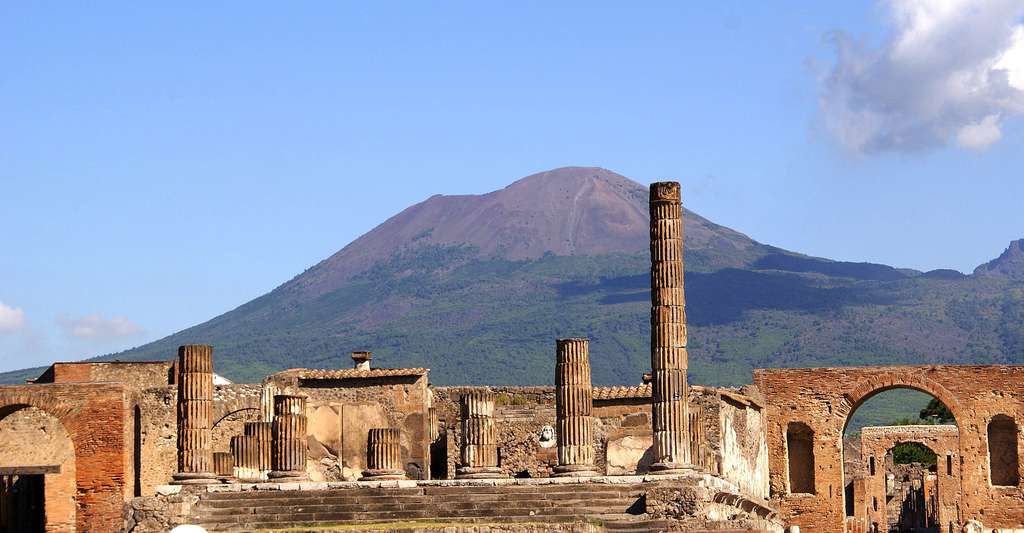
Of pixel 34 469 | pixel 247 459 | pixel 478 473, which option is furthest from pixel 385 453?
pixel 34 469

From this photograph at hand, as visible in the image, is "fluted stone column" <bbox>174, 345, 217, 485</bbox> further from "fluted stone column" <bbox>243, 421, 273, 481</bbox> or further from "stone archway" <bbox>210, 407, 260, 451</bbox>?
"stone archway" <bbox>210, 407, 260, 451</bbox>

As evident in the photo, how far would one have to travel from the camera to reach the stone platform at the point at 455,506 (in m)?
37.2

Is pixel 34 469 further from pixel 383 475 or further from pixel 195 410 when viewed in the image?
pixel 383 475

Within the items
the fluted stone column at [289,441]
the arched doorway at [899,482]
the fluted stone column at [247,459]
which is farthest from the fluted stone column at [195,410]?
the arched doorway at [899,482]

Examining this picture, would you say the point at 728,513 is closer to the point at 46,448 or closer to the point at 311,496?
the point at 311,496

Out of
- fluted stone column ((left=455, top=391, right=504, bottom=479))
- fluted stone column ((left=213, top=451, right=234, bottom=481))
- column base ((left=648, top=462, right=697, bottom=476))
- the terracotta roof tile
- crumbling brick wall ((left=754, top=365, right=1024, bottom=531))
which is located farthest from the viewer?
crumbling brick wall ((left=754, top=365, right=1024, bottom=531))

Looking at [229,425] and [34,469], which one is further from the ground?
[229,425]

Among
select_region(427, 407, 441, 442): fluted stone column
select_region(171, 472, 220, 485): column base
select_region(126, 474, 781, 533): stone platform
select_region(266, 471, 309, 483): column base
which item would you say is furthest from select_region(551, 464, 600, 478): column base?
select_region(427, 407, 441, 442): fluted stone column

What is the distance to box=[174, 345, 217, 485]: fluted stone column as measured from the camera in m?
42.3

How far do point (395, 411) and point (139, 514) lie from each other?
34.6ft

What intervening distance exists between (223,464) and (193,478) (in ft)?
5.56

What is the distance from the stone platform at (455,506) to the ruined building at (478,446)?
1.7 inches

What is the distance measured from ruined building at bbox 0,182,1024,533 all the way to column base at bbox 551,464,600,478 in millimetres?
58

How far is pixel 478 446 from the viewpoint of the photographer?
4300cm
